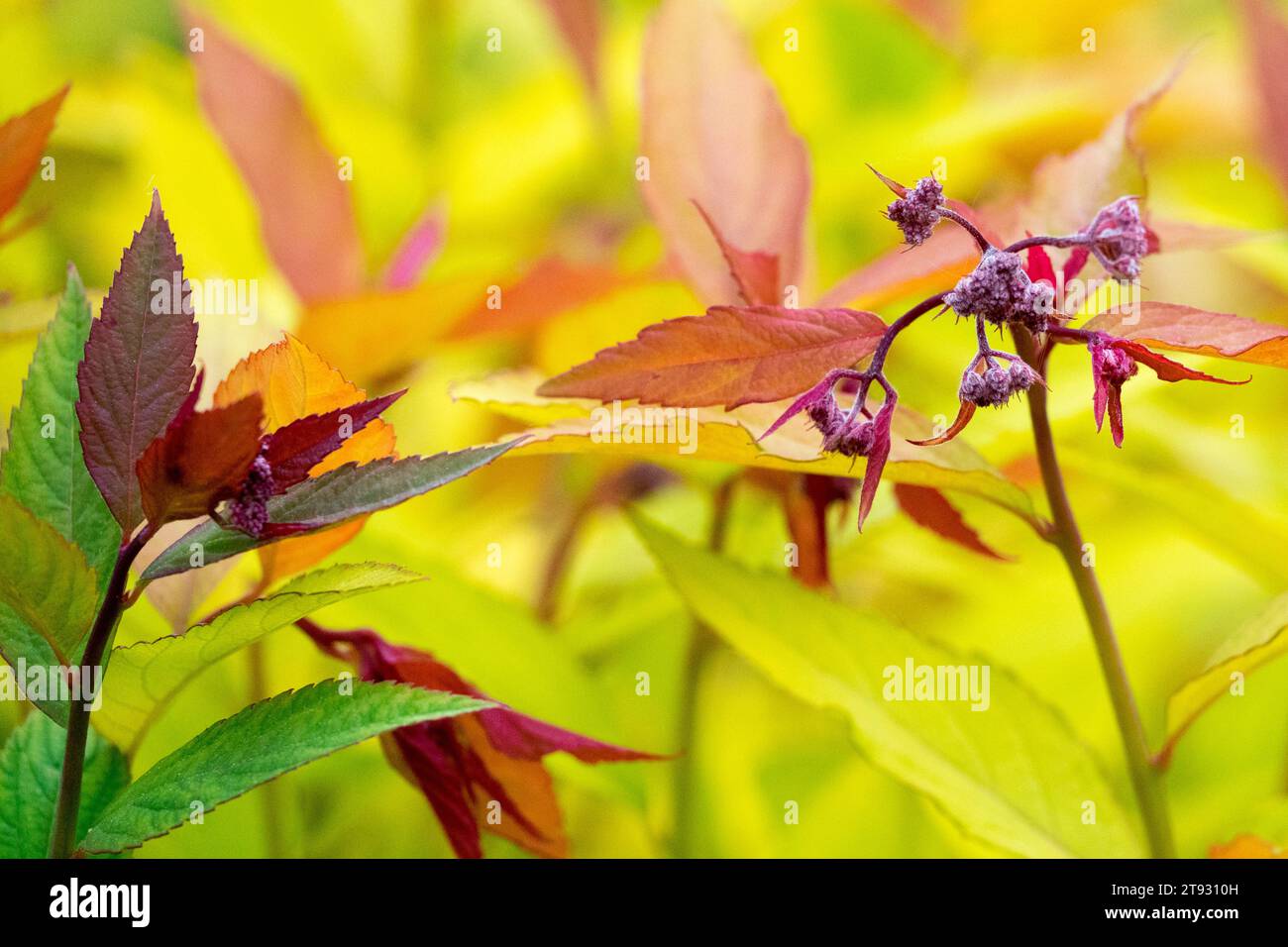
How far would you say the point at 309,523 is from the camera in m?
0.38

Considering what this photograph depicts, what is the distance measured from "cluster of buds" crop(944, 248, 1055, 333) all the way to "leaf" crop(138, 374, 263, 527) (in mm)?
224

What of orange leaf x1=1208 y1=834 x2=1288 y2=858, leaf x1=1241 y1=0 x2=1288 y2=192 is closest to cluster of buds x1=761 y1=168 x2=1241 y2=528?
orange leaf x1=1208 y1=834 x2=1288 y2=858

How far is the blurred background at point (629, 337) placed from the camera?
25.7 inches

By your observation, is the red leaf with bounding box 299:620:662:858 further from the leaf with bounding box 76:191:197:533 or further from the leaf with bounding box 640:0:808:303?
the leaf with bounding box 640:0:808:303

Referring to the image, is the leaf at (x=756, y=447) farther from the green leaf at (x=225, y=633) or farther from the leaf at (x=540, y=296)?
the leaf at (x=540, y=296)

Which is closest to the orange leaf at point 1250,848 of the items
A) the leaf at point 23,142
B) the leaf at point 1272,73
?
the leaf at point 1272,73

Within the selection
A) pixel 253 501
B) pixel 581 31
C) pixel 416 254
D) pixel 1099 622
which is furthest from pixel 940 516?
pixel 581 31

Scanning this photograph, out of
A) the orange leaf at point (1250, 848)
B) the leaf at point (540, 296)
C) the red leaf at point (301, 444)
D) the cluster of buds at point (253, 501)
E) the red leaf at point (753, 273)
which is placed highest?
the leaf at point (540, 296)

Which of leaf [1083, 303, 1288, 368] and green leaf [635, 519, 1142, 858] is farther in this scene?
green leaf [635, 519, 1142, 858]

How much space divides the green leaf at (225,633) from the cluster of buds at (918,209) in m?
0.20

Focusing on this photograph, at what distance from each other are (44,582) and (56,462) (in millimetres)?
71

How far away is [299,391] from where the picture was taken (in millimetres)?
420

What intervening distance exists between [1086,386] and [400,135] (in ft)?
2.63

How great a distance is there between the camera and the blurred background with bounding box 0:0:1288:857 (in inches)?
25.7
